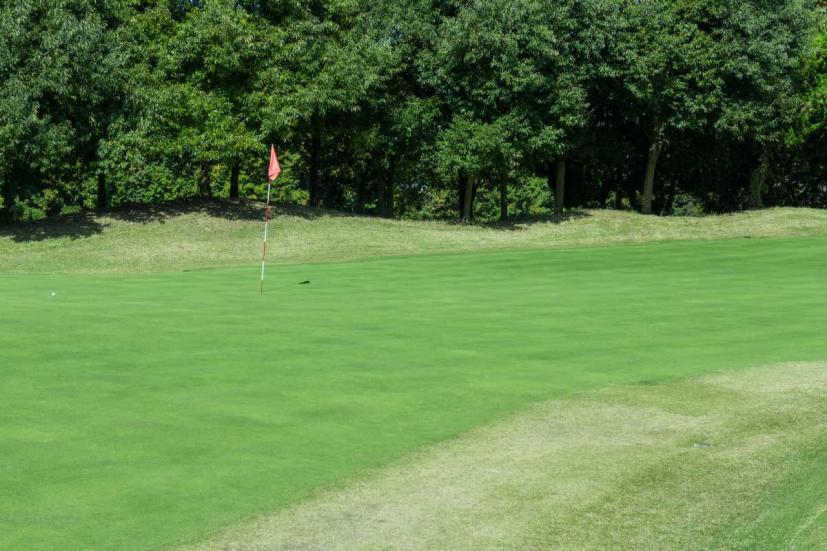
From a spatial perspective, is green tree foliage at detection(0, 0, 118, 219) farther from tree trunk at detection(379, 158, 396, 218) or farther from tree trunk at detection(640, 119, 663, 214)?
tree trunk at detection(640, 119, 663, 214)

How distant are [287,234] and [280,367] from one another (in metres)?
33.3

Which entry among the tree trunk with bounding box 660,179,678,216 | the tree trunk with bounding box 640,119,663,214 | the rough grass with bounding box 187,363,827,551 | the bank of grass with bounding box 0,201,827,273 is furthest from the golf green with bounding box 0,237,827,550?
the tree trunk with bounding box 660,179,678,216

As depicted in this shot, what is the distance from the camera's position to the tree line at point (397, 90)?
44812 millimetres

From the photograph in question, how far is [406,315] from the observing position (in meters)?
22.2

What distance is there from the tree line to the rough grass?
34.6 metres

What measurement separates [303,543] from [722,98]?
5104cm

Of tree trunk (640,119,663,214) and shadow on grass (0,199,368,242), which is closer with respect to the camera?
shadow on grass (0,199,368,242)

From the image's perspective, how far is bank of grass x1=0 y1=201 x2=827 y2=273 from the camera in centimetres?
4378

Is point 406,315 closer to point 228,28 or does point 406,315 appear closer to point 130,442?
point 130,442

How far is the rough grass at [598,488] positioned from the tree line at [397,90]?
34633mm

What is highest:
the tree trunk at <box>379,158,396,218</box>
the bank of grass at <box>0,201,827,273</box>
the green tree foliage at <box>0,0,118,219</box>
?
the green tree foliage at <box>0,0,118,219</box>

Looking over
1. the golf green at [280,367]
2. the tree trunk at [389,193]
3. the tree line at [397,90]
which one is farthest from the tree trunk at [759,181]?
the golf green at [280,367]

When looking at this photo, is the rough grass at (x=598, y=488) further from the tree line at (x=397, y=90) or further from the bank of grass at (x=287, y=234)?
the tree line at (x=397, y=90)

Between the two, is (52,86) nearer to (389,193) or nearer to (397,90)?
(397,90)
